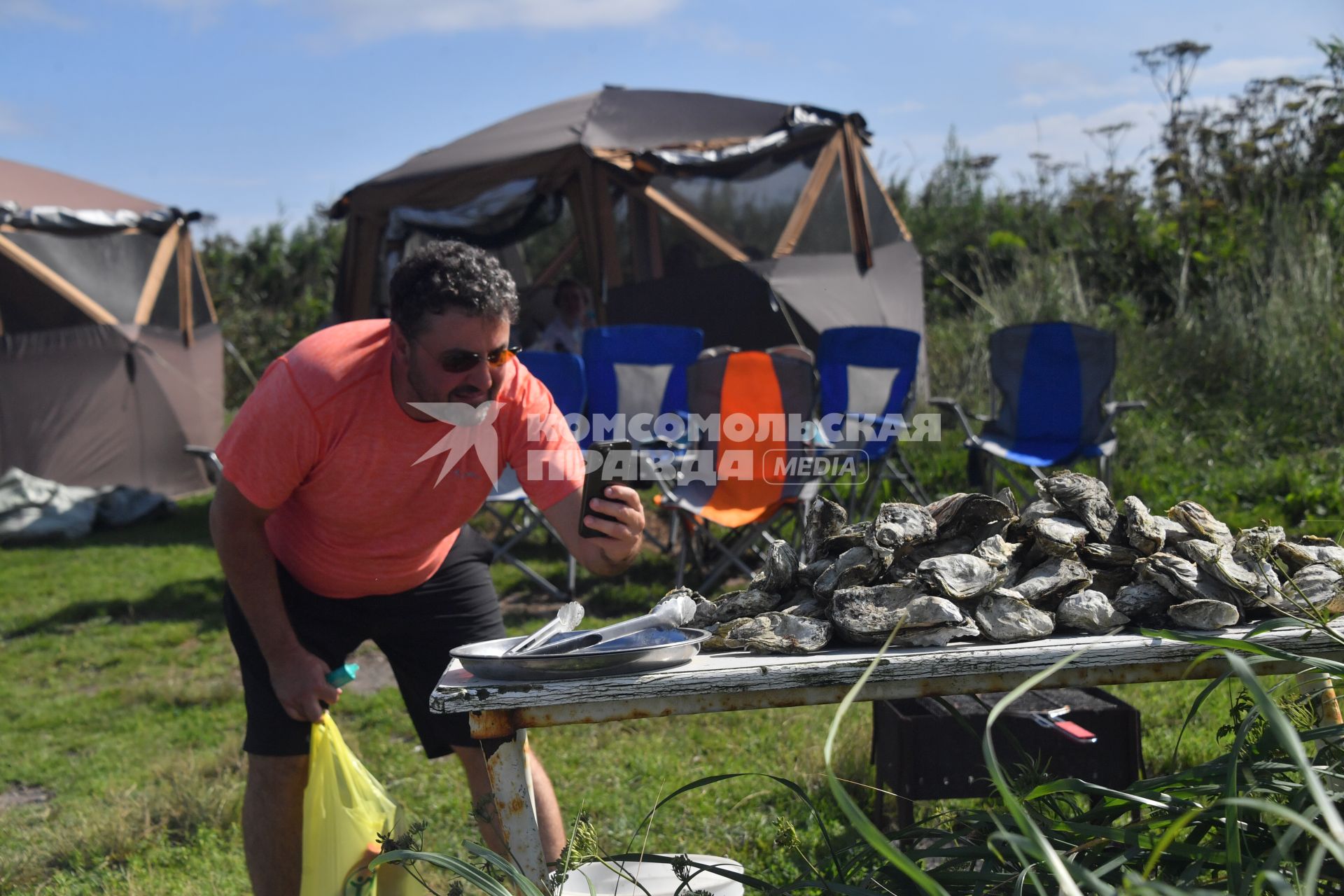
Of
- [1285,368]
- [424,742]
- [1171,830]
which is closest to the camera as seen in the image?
[1171,830]

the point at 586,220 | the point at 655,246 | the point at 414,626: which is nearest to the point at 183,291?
the point at 586,220

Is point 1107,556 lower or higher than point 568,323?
lower

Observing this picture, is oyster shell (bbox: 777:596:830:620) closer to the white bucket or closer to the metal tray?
the metal tray

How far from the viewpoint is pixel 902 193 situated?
42.5ft

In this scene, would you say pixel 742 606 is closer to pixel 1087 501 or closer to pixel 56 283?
pixel 1087 501

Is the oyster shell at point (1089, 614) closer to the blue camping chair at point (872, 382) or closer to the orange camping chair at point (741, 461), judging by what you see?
the orange camping chair at point (741, 461)

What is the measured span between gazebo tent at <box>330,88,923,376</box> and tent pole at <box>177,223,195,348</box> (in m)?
2.21

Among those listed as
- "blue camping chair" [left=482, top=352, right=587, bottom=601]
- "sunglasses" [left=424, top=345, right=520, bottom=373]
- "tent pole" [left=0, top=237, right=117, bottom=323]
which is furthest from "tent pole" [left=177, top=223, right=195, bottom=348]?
"sunglasses" [left=424, top=345, right=520, bottom=373]

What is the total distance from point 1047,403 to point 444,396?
4856 millimetres

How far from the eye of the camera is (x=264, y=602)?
97.3 inches

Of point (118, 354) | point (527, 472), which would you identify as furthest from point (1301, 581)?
point (118, 354)

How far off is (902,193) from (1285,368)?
629cm

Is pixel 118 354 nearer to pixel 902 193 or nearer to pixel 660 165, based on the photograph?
pixel 660 165

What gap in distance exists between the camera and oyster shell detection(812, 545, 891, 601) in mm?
2016
